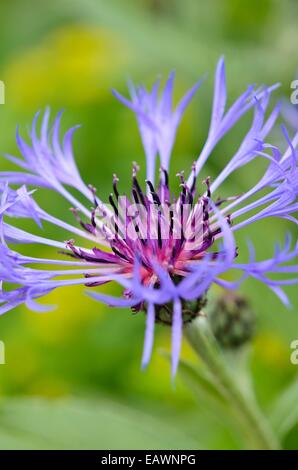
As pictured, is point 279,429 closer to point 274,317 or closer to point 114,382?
point 274,317

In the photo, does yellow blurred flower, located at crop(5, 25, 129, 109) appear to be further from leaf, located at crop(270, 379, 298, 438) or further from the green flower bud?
leaf, located at crop(270, 379, 298, 438)

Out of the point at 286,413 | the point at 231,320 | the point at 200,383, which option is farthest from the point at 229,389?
the point at 231,320

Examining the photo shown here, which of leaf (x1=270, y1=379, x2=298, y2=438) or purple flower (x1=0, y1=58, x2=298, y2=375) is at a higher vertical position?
purple flower (x1=0, y1=58, x2=298, y2=375)

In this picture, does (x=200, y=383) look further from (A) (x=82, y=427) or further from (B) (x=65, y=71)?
(B) (x=65, y=71)

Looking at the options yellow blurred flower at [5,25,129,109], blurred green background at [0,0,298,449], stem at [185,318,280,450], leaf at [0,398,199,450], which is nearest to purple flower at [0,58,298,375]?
stem at [185,318,280,450]

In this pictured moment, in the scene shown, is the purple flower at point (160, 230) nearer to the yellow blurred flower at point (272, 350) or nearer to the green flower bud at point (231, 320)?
the green flower bud at point (231, 320)
